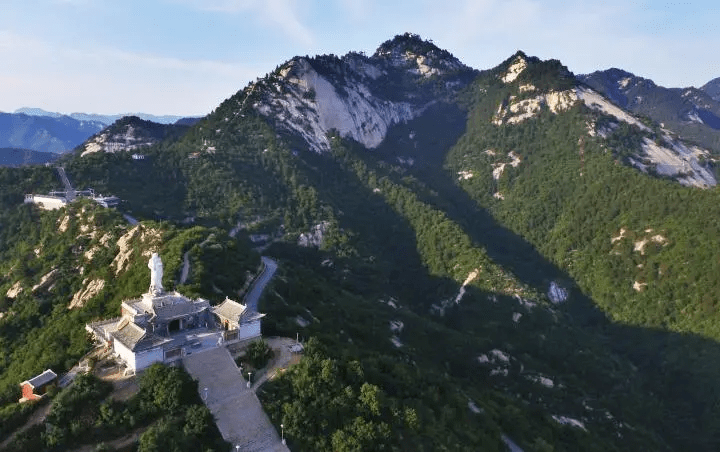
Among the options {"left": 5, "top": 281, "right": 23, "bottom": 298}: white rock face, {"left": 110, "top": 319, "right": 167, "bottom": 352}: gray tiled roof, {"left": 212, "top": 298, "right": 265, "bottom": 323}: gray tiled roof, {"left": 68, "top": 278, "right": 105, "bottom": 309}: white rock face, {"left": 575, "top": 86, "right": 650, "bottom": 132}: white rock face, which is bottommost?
{"left": 5, "top": 281, "right": 23, "bottom": 298}: white rock face

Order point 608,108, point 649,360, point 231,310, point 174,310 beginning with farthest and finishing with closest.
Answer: point 608,108 → point 649,360 → point 231,310 → point 174,310

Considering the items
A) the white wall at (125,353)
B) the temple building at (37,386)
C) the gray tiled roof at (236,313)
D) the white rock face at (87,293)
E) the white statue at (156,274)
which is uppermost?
the white statue at (156,274)

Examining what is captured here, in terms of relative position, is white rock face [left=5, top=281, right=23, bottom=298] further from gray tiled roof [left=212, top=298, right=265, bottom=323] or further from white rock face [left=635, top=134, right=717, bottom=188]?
white rock face [left=635, top=134, right=717, bottom=188]

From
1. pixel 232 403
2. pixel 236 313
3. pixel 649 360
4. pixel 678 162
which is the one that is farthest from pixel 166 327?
pixel 678 162

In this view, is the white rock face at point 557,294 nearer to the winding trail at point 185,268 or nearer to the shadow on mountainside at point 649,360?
the shadow on mountainside at point 649,360

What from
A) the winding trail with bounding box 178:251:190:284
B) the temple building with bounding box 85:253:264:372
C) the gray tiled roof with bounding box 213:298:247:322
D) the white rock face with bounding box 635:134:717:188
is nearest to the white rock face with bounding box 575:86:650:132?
the white rock face with bounding box 635:134:717:188

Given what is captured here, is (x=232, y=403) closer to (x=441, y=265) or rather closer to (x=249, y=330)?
(x=249, y=330)

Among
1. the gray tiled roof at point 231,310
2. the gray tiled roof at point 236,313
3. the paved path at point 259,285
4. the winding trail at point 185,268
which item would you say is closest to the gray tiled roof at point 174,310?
the gray tiled roof at point 231,310
